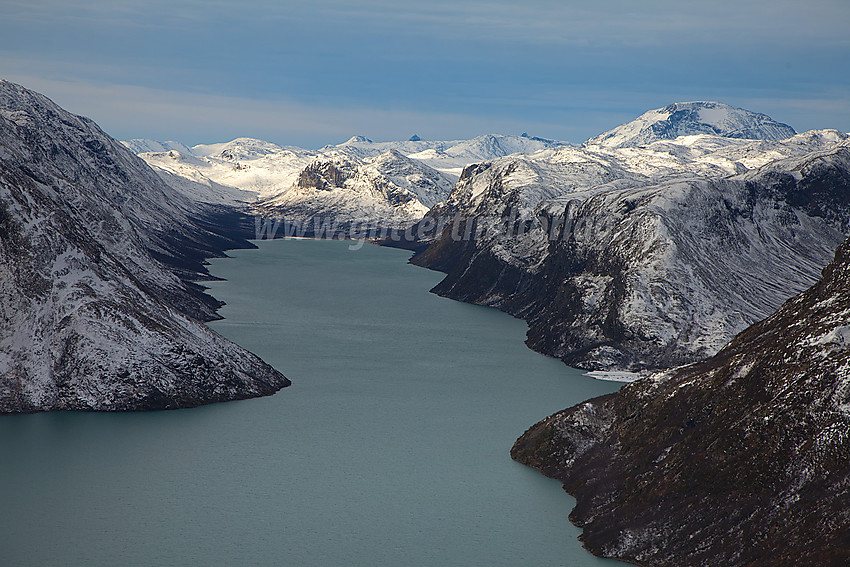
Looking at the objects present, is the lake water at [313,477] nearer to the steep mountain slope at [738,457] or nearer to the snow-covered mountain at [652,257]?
the steep mountain slope at [738,457]

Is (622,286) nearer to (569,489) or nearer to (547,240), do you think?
(547,240)

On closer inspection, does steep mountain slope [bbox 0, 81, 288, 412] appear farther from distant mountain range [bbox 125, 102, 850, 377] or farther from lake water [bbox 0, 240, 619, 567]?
distant mountain range [bbox 125, 102, 850, 377]

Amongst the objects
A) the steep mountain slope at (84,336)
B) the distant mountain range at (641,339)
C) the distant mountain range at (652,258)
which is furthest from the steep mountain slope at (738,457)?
the distant mountain range at (652,258)

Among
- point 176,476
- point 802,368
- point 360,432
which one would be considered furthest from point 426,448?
point 802,368

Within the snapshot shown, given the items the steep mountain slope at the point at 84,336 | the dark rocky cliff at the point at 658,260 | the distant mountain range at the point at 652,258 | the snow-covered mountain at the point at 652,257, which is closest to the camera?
the steep mountain slope at the point at 84,336

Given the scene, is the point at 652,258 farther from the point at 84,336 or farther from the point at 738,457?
the point at 84,336

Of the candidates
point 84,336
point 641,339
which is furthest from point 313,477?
point 641,339

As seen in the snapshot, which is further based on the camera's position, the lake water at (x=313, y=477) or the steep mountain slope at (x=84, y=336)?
the steep mountain slope at (x=84, y=336)
